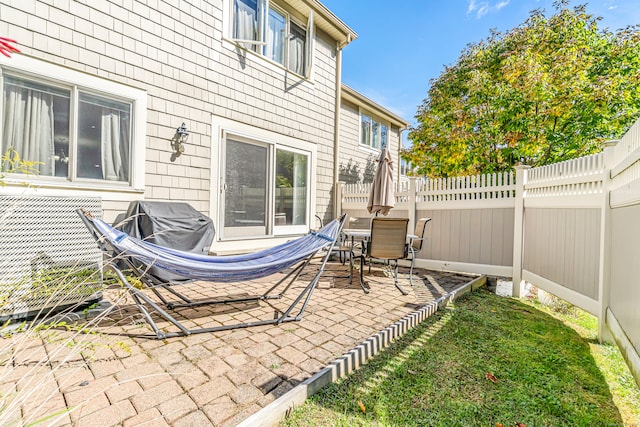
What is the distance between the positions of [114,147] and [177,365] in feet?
10.8

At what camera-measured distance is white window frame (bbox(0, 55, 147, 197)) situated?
3.29 m

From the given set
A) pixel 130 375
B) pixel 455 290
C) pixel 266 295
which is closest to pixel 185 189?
pixel 266 295

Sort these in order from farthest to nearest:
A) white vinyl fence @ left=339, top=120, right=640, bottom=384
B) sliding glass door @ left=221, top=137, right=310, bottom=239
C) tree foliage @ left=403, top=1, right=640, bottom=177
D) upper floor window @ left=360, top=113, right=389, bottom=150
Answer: upper floor window @ left=360, top=113, right=389, bottom=150 < tree foliage @ left=403, top=1, right=640, bottom=177 < sliding glass door @ left=221, top=137, right=310, bottom=239 < white vinyl fence @ left=339, top=120, right=640, bottom=384

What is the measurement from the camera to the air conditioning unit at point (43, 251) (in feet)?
8.20

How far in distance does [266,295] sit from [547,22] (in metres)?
10.6

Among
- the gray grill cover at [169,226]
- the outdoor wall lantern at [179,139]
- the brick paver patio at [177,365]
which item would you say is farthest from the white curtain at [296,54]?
the brick paver patio at [177,365]

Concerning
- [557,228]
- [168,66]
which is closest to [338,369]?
[557,228]

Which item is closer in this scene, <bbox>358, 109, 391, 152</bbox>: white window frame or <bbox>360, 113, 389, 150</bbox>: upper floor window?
<bbox>358, 109, 391, 152</bbox>: white window frame

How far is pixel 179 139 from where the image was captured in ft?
15.2

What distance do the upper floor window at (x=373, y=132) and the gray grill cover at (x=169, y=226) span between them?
6.72 m

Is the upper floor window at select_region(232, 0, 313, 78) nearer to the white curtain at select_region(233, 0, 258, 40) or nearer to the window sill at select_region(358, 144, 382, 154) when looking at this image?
the white curtain at select_region(233, 0, 258, 40)

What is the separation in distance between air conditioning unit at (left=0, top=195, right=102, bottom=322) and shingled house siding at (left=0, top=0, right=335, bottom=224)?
1.11 metres

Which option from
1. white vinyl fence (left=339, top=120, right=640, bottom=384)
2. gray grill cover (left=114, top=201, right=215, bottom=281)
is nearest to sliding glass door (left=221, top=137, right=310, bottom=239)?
gray grill cover (left=114, top=201, right=215, bottom=281)

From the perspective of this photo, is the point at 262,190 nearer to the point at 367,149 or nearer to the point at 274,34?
the point at 274,34
